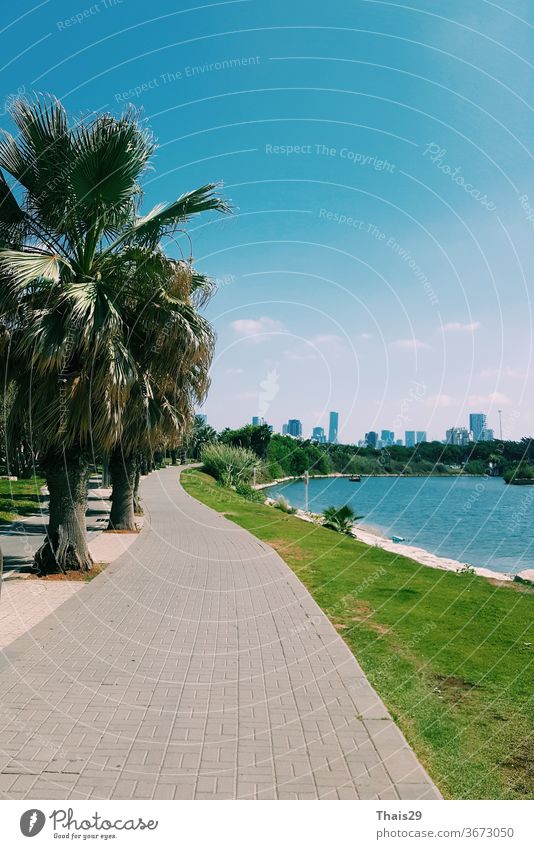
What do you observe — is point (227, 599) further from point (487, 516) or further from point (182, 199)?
point (487, 516)

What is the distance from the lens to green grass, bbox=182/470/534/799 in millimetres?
4605

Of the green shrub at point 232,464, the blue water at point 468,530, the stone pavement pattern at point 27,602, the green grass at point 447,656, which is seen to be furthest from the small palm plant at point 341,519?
the green shrub at point 232,464

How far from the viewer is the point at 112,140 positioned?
374 inches

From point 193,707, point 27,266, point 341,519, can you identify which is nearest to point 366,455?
point 341,519

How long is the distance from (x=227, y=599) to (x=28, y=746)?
5.63m

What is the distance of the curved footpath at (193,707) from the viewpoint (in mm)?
4203

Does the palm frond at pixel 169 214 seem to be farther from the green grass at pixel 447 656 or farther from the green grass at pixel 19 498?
the green grass at pixel 19 498

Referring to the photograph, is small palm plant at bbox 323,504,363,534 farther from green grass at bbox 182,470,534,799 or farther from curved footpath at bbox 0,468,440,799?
curved footpath at bbox 0,468,440,799

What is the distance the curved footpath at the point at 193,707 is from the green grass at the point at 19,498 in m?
11.9

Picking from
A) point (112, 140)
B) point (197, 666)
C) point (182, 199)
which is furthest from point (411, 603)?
point (112, 140)

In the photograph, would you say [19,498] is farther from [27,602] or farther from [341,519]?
[27,602]

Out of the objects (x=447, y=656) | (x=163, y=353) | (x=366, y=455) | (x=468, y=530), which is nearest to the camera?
(x=447, y=656)

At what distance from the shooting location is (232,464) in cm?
4366

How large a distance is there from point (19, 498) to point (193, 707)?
2127cm
